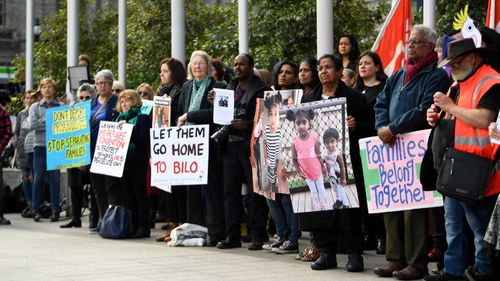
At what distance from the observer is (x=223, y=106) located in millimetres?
13195

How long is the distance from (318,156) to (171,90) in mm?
3737

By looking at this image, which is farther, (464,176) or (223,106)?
(223,106)

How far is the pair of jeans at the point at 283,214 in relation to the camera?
1282 cm

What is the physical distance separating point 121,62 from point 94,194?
9.52m

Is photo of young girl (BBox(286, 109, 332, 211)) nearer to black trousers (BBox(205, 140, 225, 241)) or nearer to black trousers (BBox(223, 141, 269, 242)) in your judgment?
black trousers (BBox(223, 141, 269, 242))

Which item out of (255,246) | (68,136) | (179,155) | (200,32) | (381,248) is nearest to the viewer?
(381,248)

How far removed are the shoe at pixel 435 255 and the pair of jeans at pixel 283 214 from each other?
1.67 meters

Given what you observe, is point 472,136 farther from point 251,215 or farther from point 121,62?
point 121,62

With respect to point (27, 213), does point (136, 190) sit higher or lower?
higher

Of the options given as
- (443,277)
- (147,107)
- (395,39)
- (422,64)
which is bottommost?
(443,277)

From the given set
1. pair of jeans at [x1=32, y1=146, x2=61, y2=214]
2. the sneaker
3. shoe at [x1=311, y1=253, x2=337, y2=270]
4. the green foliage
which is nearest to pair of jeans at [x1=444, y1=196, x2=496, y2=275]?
shoe at [x1=311, y1=253, x2=337, y2=270]

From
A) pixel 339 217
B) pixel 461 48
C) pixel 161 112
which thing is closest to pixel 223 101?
pixel 161 112

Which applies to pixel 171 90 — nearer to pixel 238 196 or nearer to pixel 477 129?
pixel 238 196

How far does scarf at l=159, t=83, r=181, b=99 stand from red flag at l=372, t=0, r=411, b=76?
7.87ft
